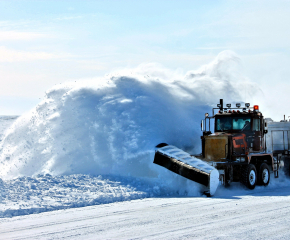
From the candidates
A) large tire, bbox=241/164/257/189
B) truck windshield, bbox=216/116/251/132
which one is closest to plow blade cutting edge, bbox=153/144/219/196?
large tire, bbox=241/164/257/189

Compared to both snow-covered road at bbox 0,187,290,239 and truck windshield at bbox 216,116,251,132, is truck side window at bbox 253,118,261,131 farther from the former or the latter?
snow-covered road at bbox 0,187,290,239

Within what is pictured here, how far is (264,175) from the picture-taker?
13.7m

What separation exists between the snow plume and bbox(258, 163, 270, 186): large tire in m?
2.77

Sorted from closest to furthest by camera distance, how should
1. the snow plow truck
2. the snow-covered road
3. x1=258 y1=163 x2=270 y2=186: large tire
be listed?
the snow-covered road → the snow plow truck → x1=258 y1=163 x2=270 y2=186: large tire

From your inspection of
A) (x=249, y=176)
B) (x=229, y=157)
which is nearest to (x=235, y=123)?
(x=229, y=157)

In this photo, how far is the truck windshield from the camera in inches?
548

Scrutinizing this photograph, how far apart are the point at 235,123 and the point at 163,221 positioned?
6870 mm

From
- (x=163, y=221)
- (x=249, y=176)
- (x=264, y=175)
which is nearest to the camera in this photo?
(x=163, y=221)

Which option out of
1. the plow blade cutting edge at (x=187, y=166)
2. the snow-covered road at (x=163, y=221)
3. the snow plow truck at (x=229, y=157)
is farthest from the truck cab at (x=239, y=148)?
the snow-covered road at (x=163, y=221)

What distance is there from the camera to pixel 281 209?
29.8 feet

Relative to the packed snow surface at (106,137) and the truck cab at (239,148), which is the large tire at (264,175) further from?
the packed snow surface at (106,137)

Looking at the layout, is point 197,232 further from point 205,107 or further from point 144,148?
point 205,107

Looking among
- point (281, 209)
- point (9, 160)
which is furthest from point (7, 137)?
point (281, 209)

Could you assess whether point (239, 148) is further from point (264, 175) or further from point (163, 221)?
point (163, 221)
